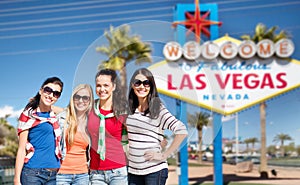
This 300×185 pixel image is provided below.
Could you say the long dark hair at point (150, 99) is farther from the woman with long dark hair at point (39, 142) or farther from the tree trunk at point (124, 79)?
the woman with long dark hair at point (39, 142)

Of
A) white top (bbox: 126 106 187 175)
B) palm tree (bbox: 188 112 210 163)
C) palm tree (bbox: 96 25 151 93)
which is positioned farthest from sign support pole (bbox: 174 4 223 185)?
white top (bbox: 126 106 187 175)

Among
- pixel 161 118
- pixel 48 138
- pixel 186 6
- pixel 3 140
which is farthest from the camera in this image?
pixel 3 140

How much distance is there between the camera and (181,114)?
13.6ft

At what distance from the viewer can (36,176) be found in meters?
3.91

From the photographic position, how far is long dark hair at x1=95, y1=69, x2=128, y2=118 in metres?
3.66

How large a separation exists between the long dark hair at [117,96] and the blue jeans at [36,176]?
805 millimetres

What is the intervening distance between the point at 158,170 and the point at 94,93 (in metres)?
0.78

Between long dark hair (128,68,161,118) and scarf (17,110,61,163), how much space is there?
2.27 ft

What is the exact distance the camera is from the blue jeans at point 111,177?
3734mm

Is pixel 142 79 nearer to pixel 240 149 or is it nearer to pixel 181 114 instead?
pixel 181 114

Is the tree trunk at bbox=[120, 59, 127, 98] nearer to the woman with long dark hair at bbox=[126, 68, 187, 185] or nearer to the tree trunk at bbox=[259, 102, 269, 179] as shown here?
the woman with long dark hair at bbox=[126, 68, 187, 185]

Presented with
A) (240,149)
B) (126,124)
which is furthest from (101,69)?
(240,149)

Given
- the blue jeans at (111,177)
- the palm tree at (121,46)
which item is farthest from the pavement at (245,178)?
the blue jeans at (111,177)

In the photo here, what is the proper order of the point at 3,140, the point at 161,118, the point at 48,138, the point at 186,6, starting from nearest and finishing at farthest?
the point at 161,118 < the point at 48,138 < the point at 186,6 < the point at 3,140
